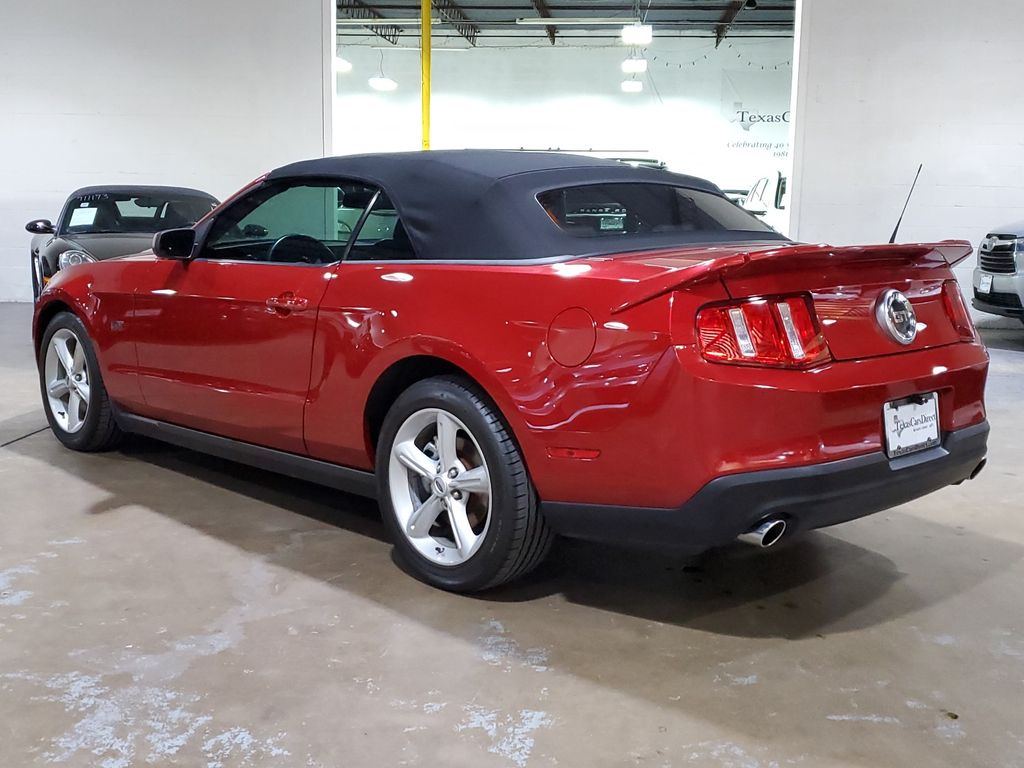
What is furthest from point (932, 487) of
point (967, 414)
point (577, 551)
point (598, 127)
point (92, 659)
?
point (598, 127)

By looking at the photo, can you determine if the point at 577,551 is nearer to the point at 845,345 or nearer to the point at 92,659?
the point at 845,345

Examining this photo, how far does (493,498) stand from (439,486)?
0.80 feet

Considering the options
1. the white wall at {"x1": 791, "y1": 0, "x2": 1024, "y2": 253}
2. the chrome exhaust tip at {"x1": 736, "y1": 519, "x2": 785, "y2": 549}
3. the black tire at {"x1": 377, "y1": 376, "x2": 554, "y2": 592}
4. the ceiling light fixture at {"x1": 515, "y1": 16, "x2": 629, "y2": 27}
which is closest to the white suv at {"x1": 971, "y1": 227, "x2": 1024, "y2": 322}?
the white wall at {"x1": 791, "y1": 0, "x2": 1024, "y2": 253}

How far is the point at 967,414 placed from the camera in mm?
2795

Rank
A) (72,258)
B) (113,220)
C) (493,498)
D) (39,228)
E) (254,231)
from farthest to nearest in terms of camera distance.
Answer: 1. (39,228)
2. (113,220)
3. (72,258)
4. (254,231)
5. (493,498)

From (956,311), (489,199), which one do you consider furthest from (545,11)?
(956,311)

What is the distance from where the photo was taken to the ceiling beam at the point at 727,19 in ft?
62.6

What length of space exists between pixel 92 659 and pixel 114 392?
1.93 meters

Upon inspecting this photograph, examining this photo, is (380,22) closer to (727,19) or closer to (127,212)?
(727,19)

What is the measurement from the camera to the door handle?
125 inches

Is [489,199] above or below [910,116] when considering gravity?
below

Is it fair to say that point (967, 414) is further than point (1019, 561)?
No

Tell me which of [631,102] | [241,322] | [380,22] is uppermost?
[380,22]

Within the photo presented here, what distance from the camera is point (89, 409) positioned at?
431 centimetres
